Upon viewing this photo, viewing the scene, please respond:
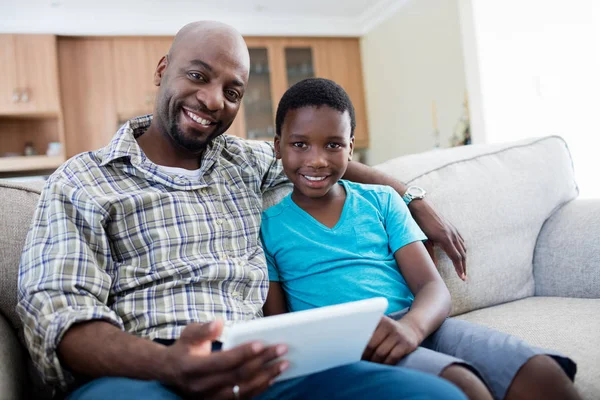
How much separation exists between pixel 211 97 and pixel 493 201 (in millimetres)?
867

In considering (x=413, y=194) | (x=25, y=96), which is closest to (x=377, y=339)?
(x=413, y=194)

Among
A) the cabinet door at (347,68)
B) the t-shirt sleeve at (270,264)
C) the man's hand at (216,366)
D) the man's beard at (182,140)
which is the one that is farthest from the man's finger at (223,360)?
the cabinet door at (347,68)

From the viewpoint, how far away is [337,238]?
112 centimetres

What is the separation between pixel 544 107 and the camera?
306cm

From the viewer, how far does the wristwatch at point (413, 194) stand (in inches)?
51.2

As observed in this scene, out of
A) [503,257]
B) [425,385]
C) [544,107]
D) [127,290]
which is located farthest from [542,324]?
[544,107]

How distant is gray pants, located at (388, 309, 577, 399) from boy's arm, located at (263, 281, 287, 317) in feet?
1.09

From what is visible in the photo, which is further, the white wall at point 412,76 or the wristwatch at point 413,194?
the white wall at point 412,76

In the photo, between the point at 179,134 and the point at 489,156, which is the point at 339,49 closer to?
the point at 489,156

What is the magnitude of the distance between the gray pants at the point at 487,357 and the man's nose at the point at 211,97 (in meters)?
0.67

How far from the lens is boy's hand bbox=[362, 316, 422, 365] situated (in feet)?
2.83

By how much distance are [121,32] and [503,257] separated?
3.87 metres

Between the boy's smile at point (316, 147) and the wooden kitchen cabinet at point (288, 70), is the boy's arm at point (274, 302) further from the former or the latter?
the wooden kitchen cabinet at point (288, 70)

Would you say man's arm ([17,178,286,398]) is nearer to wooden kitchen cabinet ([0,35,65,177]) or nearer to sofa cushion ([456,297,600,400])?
sofa cushion ([456,297,600,400])
